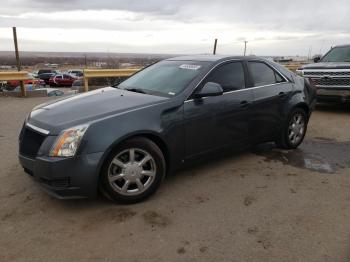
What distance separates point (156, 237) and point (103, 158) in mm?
945

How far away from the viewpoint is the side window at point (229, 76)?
495cm

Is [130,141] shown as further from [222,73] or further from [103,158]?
[222,73]

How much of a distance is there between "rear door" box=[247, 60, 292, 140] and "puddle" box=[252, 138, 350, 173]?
1.46 ft

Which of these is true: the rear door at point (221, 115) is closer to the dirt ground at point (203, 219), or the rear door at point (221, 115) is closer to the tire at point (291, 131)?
the dirt ground at point (203, 219)

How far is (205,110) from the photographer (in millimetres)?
4652

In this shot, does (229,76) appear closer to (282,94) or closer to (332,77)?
(282,94)

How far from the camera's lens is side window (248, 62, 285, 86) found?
18.0 ft

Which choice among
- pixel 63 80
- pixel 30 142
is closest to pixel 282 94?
pixel 30 142

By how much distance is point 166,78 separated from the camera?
5008 mm

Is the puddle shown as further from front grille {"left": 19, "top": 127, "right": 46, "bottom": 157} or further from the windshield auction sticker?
front grille {"left": 19, "top": 127, "right": 46, "bottom": 157}

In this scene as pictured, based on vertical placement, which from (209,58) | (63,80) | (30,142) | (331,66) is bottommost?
(63,80)

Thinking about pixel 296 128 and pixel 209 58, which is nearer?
pixel 209 58

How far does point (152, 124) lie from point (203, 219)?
3.75 ft

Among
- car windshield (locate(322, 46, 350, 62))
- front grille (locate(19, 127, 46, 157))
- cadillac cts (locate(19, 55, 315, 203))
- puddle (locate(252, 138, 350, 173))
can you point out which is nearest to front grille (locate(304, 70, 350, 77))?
car windshield (locate(322, 46, 350, 62))
